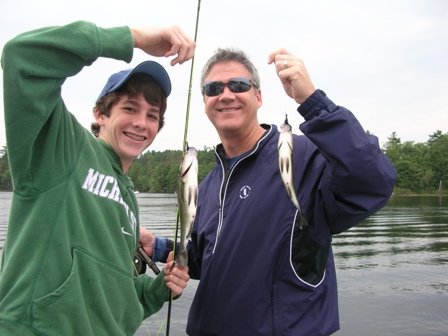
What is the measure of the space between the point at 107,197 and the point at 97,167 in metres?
0.19

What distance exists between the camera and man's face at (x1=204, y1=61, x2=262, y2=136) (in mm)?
3312

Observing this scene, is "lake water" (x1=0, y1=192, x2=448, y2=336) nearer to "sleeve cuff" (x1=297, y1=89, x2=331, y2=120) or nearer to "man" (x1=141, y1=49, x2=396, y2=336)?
"man" (x1=141, y1=49, x2=396, y2=336)

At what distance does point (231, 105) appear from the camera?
10.9 ft

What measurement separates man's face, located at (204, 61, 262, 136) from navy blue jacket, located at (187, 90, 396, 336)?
261mm

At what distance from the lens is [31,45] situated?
186 cm

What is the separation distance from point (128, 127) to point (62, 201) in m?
0.84

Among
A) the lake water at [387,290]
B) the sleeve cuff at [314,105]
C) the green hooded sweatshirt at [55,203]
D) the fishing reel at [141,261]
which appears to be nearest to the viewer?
the green hooded sweatshirt at [55,203]

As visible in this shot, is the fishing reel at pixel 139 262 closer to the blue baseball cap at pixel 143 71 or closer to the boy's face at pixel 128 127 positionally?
the boy's face at pixel 128 127

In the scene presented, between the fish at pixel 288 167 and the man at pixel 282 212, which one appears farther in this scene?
the fish at pixel 288 167

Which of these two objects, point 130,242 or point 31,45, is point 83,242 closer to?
point 130,242

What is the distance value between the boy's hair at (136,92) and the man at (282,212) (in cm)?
63

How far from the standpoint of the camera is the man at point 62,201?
188 cm

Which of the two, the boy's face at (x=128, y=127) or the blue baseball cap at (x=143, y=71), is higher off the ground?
the blue baseball cap at (x=143, y=71)

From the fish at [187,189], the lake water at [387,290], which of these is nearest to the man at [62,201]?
the fish at [187,189]
